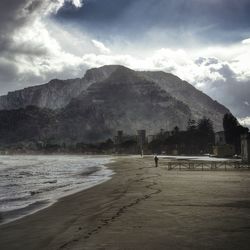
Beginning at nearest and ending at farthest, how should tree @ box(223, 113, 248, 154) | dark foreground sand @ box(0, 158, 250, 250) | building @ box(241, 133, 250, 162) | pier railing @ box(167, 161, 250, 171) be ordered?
dark foreground sand @ box(0, 158, 250, 250) → pier railing @ box(167, 161, 250, 171) → building @ box(241, 133, 250, 162) → tree @ box(223, 113, 248, 154)

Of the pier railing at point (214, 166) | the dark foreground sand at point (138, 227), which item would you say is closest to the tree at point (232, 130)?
the pier railing at point (214, 166)

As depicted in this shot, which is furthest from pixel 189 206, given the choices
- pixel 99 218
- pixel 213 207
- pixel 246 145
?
pixel 246 145

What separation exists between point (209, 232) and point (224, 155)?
444 feet

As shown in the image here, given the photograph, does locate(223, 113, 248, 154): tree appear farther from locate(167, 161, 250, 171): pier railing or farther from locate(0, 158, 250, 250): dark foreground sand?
locate(0, 158, 250, 250): dark foreground sand

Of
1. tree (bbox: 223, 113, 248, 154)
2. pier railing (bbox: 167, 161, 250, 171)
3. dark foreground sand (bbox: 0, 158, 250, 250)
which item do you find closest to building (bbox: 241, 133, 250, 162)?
pier railing (bbox: 167, 161, 250, 171)

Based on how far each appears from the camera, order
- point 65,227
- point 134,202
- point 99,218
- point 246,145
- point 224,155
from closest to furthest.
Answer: point 65,227 → point 99,218 → point 134,202 → point 246,145 → point 224,155

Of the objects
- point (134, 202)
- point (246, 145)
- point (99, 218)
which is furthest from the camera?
point (246, 145)

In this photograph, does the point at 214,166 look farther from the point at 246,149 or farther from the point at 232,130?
the point at 232,130

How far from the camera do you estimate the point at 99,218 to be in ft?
60.8

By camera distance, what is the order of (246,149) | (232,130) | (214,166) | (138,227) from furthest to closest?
1. (232,130)
2. (246,149)
3. (214,166)
4. (138,227)

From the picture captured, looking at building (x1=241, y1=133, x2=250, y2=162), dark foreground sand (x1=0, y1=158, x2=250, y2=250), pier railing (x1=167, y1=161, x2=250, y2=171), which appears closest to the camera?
dark foreground sand (x1=0, y1=158, x2=250, y2=250)

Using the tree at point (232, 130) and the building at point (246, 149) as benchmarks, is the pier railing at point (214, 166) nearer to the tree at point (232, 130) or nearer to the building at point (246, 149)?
the building at point (246, 149)

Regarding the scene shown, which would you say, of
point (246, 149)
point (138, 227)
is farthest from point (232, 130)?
point (138, 227)

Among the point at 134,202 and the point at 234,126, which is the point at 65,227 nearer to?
the point at 134,202
